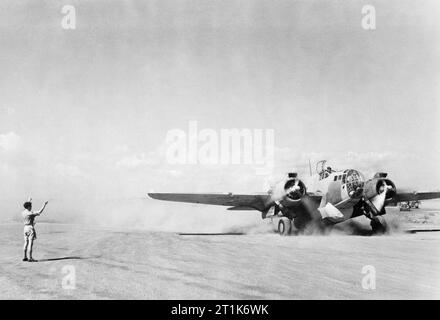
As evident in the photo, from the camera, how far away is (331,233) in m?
25.8

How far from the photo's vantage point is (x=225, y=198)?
2753 cm

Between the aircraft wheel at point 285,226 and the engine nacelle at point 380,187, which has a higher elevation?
the engine nacelle at point 380,187

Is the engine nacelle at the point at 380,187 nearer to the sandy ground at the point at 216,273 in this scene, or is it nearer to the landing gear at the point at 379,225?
the landing gear at the point at 379,225

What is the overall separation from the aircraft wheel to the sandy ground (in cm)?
812

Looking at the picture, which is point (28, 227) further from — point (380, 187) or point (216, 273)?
point (380, 187)

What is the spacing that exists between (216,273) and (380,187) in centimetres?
1598

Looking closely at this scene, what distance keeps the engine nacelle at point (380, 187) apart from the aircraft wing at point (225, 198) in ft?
21.5

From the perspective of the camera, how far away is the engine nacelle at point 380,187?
75.3 ft

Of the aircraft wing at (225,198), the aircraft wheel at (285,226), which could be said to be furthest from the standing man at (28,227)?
the aircraft wheel at (285,226)

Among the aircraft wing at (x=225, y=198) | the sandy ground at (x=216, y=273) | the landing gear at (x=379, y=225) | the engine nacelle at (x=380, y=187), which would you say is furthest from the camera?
the aircraft wing at (x=225, y=198)

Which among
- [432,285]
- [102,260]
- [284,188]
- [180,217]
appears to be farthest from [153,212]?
[432,285]

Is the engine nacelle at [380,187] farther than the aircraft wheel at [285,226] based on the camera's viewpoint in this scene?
No
